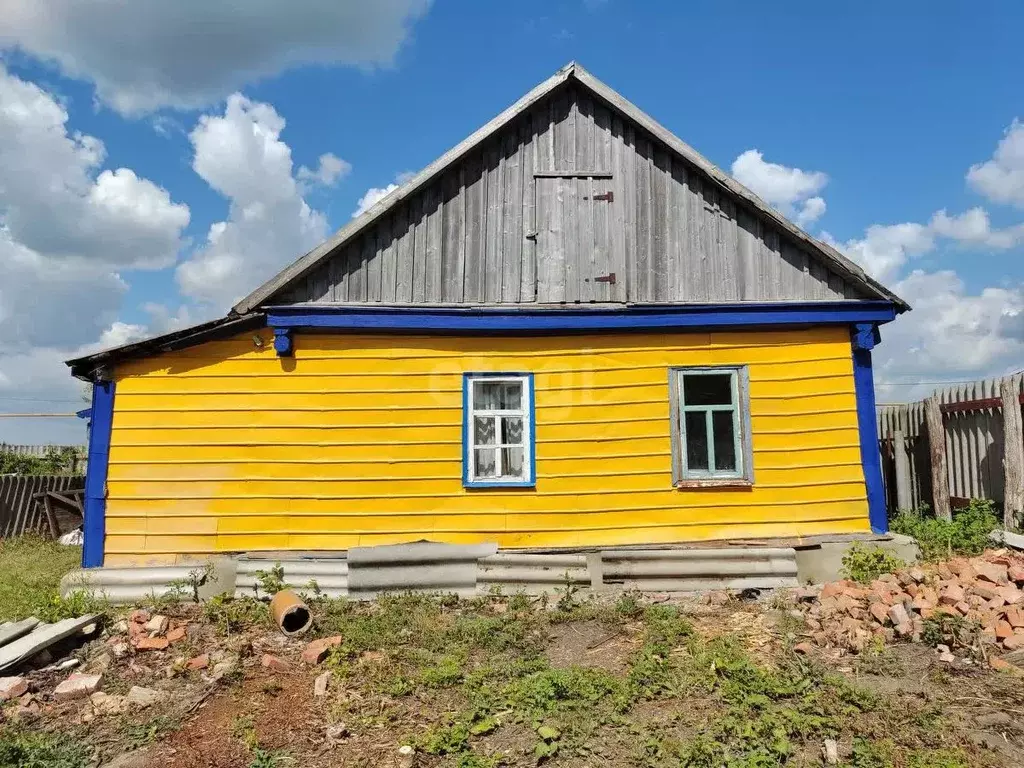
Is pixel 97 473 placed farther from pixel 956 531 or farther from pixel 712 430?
pixel 956 531

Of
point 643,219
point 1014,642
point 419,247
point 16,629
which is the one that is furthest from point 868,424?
point 16,629

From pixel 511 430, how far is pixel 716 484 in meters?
2.69

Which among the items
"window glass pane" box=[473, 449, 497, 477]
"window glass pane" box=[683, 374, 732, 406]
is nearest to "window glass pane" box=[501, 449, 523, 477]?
"window glass pane" box=[473, 449, 497, 477]

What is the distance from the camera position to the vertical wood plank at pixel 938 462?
31.4ft

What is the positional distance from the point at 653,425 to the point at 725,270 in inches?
88.6

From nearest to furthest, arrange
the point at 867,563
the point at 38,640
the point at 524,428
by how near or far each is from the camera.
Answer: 1. the point at 38,640
2. the point at 867,563
3. the point at 524,428

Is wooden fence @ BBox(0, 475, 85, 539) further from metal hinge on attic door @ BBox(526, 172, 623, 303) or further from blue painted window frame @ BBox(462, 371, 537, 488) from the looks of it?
metal hinge on attic door @ BBox(526, 172, 623, 303)

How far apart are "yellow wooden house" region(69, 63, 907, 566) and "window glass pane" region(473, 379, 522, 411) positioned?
26 millimetres

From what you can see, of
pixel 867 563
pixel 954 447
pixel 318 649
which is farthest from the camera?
pixel 954 447

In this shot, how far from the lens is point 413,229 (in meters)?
8.63

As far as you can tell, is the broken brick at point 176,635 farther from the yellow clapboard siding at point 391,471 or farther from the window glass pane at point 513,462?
the window glass pane at point 513,462

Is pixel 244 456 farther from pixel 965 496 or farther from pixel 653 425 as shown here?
pixel 965 496

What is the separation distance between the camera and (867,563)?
7938mm

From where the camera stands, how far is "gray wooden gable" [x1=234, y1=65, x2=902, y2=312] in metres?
8.55
